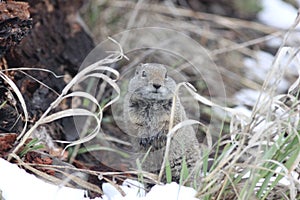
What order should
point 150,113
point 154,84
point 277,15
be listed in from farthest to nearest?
point 277,15, point 150,113, point 154,84

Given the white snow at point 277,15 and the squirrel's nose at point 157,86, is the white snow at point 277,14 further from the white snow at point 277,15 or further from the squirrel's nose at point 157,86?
the squirrel's nose at point 157,86

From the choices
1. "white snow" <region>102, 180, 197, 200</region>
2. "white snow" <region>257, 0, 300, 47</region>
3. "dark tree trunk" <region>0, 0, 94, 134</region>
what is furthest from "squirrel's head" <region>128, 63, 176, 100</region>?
"white snow" <region>257, 0, 300, 47</region>

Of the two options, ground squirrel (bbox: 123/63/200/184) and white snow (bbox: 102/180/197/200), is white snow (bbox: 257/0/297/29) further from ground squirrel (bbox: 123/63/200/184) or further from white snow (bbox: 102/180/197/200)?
white snow (bbox: 102/180/197/200)

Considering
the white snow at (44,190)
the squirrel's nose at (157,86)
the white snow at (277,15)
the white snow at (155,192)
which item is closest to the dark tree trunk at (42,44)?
the white snow at (44,190)

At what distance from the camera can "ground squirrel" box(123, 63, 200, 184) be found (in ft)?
7.70

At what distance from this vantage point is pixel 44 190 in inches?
81.4

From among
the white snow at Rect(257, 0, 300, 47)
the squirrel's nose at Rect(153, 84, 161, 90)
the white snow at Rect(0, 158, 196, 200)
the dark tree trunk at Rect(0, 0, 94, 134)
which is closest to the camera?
the white snow at Rect(0, 158, 196, 200)

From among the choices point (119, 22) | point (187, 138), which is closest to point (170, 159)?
point (187, 138)

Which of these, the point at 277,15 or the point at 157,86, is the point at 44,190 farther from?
the point at 277,15

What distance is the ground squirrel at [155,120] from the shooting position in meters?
2.35

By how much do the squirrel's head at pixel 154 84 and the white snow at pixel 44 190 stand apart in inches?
14.9

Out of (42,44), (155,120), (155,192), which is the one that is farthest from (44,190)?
(42,44)

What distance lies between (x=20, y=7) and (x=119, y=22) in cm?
214

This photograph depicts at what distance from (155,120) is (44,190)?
0.57 meters
